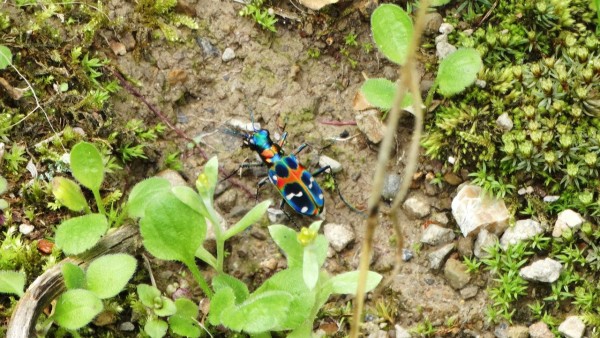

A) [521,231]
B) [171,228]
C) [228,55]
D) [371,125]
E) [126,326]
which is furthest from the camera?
[228,55]

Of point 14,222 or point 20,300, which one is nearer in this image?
point 20,300

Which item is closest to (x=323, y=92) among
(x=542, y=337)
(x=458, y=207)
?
(x=458, y=207)

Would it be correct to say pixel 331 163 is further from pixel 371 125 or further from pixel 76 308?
pixel 76 308

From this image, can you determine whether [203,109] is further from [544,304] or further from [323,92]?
[544,304]

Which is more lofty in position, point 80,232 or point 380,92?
point 380,92

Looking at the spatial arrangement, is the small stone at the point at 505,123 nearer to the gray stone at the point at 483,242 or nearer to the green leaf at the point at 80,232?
the gray stone at the point at 483,242

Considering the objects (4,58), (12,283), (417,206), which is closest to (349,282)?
(417,206)

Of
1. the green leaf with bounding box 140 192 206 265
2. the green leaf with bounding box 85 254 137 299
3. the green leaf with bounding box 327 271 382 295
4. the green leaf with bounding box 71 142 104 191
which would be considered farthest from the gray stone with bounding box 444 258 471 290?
the green leaf with bounding box 71 142 104 191

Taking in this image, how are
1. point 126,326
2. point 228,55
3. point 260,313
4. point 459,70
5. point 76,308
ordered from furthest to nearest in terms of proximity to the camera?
point 228,55 → point 459,70 → point 126,326 → point 76,308 → point 260,313
